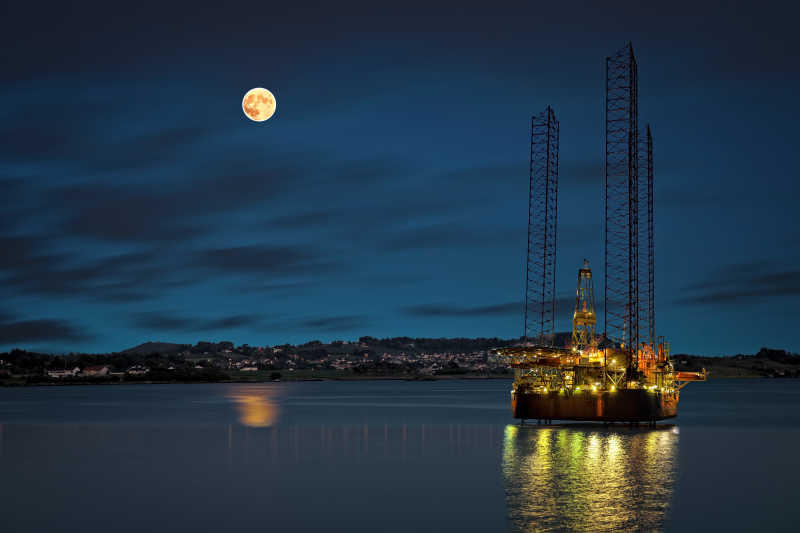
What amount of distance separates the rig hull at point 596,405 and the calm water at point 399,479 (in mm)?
2231

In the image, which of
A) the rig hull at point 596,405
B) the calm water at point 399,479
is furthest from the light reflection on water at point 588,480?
the rig hull at point 596,405

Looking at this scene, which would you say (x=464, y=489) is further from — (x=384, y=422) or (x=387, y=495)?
(x=384, y=422)

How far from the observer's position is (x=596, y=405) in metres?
87.4

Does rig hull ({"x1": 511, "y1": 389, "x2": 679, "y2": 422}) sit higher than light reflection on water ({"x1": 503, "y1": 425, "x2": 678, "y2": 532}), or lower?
higher

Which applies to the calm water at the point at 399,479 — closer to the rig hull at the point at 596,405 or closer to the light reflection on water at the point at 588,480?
the light reflection on water at the point at 588,480

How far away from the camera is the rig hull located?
86750 mm

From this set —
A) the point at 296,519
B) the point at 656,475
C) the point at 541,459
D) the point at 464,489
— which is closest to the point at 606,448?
the point at 541,459

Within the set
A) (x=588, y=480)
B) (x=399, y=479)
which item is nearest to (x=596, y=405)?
(x=588, y=480)

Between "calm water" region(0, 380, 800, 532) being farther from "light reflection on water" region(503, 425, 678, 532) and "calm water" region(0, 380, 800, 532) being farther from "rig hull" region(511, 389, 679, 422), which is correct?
"rig hull" region(511, 389, 679, 422)

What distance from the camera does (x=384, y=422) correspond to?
119 meters

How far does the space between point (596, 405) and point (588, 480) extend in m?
34.6

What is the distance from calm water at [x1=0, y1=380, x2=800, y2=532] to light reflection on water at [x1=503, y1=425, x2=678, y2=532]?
145 millimetres

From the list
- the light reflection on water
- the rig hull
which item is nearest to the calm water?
the light reflection on water

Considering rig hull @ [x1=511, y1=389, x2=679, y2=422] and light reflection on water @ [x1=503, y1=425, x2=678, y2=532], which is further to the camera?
rig hull @ [x1=511, y1=389, x2=679, y2=422]
